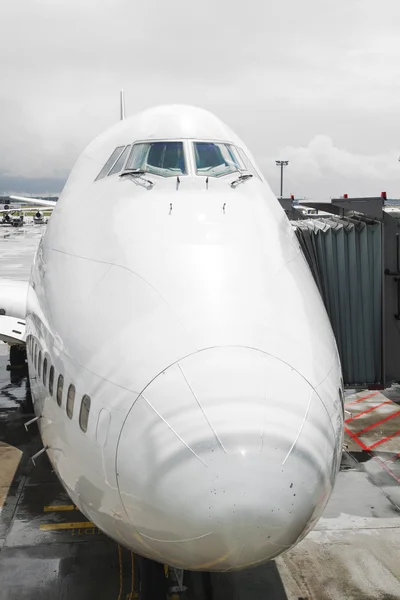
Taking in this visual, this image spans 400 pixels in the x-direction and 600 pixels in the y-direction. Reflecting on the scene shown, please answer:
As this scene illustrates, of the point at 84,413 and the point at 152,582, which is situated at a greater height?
the point at 84,413

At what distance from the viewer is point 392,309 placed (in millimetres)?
11438

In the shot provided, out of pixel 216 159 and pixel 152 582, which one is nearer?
pixel 152 582

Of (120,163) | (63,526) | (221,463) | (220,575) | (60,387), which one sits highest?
(120,163)

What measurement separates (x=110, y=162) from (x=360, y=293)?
510 cm

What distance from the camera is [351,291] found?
11062 mm

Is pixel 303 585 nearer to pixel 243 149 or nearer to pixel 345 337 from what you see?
pixel 345 337

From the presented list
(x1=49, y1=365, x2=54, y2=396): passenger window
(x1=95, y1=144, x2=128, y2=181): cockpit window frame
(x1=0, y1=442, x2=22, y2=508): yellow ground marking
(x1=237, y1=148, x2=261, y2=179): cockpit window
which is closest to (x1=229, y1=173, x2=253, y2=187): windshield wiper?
(x1=237, y1=148, x2=261, y2=179): cockpit window

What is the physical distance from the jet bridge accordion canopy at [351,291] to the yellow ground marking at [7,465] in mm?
8304

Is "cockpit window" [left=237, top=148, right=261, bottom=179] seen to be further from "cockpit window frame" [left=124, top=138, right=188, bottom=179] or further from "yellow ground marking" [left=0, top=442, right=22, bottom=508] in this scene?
"yellow ground marking" [left=0, top=442, right=22, bottom=508]

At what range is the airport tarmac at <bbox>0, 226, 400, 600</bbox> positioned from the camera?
10.0m

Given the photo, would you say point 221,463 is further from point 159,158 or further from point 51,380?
point 159,158

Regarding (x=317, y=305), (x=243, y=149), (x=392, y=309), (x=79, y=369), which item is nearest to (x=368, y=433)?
(x=392, y=309)

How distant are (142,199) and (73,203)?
1.74 metres

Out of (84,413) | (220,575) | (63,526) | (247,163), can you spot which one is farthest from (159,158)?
(63,526)
